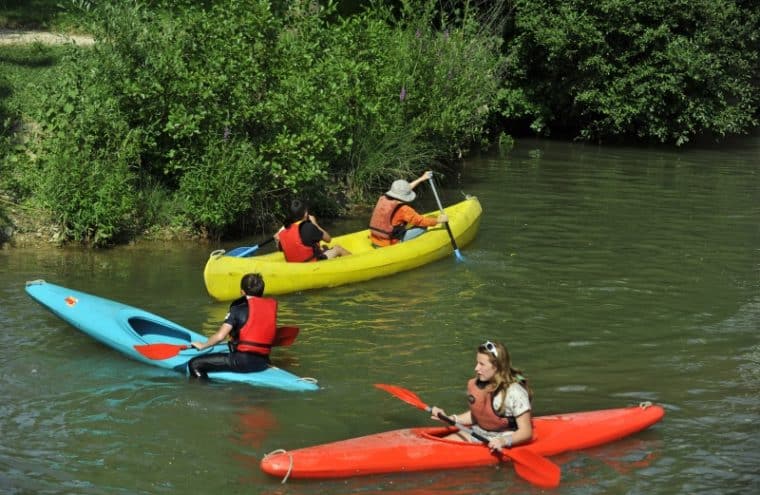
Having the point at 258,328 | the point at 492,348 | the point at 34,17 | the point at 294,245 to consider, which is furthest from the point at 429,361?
the point at 34,17

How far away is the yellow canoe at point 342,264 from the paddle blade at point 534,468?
462cm

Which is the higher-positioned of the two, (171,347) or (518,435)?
(171,347)

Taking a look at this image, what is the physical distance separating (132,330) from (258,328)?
1.46m

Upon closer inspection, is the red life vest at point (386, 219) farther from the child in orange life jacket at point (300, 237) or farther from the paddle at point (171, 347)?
the paddle at point (171, 347)

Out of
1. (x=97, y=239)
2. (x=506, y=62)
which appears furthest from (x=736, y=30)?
(x=97, y=239)

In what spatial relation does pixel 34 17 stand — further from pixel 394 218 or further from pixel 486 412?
pixel 486 412

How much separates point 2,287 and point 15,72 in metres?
5.49

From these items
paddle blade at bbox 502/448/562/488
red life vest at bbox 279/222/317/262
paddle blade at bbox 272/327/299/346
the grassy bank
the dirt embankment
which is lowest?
paddle blade at bbox 502/448/562/488

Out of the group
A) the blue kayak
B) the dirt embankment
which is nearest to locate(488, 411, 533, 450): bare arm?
the blue kayak

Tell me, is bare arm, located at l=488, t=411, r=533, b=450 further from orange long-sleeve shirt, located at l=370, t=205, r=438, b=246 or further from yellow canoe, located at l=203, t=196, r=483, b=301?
orange long-sleeve shirt, located at l=370, t=205, r=438, b=246

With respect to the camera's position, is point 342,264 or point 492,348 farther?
point 342,264

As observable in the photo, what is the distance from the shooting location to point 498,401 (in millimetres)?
7457

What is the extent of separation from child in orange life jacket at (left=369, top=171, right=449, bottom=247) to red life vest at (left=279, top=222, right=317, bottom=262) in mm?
1376

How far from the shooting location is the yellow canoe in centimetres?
1123
